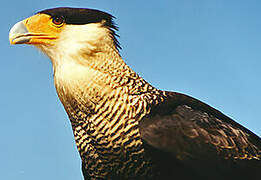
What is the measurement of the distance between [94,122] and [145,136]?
491 mm

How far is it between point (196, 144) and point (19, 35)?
1.96 m

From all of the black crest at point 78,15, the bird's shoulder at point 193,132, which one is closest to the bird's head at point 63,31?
the black crest at point 78,15

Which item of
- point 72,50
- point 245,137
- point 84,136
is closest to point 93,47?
point 72,50

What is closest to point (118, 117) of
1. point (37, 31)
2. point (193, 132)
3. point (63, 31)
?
point (193, 132)

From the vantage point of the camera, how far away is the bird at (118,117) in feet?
10.00

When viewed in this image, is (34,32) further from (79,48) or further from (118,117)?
(118,117)

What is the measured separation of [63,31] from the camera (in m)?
3.22

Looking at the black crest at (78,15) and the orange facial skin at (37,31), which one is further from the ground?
the black crest at (78,15)

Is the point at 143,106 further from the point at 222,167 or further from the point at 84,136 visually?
the point at 222,167

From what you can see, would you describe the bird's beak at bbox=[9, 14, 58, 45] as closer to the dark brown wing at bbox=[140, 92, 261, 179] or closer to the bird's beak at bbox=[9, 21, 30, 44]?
the bird's beak at bbox=[9, 21, 30, 44]

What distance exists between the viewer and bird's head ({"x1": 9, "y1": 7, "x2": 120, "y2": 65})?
→ 10.5 feet

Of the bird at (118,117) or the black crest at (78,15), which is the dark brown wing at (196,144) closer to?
the bird at (118,117)

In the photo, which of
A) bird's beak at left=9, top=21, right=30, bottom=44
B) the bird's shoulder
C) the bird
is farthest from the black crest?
the bird's shoulder

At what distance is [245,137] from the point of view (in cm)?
350
